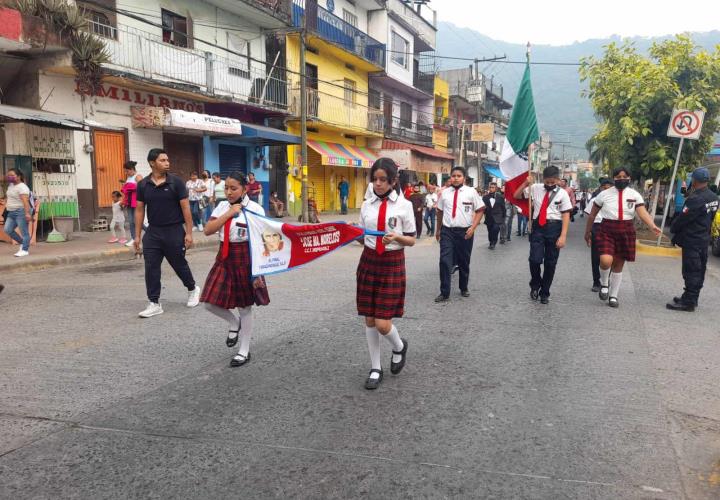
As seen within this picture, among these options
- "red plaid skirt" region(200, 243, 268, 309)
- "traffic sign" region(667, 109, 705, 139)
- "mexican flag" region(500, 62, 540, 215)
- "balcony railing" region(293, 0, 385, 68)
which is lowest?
"red plaid skirt" region(200, 243, 268, 309)

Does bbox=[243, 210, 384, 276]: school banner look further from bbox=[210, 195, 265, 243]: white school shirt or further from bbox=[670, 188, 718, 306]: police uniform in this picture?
bbox=[670, 188, 718, 306]: police uniform

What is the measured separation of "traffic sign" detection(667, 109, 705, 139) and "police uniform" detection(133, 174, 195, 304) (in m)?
10.6

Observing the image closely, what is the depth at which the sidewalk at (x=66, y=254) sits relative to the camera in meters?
9.38

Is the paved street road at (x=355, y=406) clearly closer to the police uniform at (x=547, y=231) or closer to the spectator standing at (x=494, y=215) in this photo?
the police uniform at (x=547, y=231)

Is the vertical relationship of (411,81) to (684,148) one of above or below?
above

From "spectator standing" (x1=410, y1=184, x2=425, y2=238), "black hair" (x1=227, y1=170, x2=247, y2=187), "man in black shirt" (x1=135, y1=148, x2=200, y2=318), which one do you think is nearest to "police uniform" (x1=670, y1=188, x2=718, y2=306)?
"black hair" (x1=227, y1=170, x2=247, y2=187)

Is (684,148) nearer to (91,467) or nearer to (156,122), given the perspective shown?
(156,122)

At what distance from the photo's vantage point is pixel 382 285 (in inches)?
157

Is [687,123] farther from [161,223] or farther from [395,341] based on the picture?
[161,223]

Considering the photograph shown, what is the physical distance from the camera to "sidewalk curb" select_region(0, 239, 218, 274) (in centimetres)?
920

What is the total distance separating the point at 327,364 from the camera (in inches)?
180

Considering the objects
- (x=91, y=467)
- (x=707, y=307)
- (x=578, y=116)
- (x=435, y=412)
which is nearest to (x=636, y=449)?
(x=435, y=412)

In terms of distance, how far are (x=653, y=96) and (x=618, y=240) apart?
8594 mm

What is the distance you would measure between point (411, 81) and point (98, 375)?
31845mm
